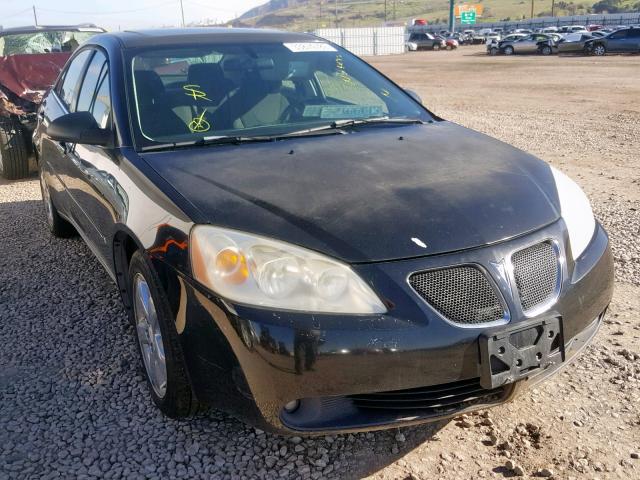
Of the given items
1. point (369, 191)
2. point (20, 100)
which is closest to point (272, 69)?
point (369, 191)

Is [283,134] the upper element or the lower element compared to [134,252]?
upper

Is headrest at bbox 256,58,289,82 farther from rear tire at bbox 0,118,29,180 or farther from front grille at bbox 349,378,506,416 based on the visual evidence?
rear tire at bbox 0,118,29,180

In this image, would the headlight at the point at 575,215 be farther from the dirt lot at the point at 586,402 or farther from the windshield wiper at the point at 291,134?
the windshield wiper at the point at 291,134

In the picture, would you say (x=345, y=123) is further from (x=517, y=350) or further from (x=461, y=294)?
(x=517, y=350)

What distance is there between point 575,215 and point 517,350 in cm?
79

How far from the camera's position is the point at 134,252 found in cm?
280

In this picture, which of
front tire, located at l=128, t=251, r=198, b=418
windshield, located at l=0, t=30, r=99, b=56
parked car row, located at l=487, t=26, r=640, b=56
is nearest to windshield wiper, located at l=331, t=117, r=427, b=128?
front tire, located at l=128, t=251, r=198, b=418

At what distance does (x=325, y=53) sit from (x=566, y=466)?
2.66 metres

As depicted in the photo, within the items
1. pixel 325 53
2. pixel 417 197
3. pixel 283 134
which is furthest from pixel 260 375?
pixel 325 53

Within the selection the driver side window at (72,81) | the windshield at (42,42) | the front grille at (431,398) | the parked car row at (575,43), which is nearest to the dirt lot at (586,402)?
the front grille at (431,398)

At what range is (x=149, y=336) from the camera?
2803 millimetres

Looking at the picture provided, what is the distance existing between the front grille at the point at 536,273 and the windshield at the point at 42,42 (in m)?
8.57

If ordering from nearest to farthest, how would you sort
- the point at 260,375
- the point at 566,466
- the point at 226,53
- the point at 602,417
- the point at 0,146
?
the point at 260,375 < the point at 566,466 < the point at 602,417 < the point at 226,53 < the point at 0,146

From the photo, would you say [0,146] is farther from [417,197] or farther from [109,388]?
[417,197]
